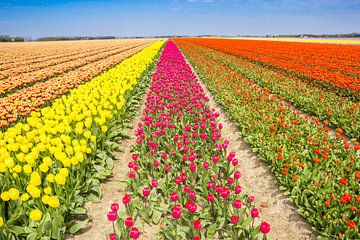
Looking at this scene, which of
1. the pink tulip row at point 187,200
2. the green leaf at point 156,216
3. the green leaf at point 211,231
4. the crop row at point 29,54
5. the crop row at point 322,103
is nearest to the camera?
the pink tulip row at point 187,200

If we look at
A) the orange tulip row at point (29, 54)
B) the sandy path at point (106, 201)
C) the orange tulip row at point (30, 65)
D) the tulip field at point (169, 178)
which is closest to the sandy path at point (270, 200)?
the tulip field at point (169, 178)

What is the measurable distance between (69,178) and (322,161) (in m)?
5.08

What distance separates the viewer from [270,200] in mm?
4781

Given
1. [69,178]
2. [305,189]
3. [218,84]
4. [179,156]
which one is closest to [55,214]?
[69,178]

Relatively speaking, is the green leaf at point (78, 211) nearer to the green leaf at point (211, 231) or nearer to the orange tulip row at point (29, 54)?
the green leaf at point (211, 231)

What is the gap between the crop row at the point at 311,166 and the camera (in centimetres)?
390

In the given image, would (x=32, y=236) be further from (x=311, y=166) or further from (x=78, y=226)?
(x=311, y=166)

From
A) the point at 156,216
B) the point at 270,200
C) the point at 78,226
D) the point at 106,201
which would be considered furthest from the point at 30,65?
the point at 270,200

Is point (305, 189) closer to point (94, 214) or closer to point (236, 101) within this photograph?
→ point (94, 214)

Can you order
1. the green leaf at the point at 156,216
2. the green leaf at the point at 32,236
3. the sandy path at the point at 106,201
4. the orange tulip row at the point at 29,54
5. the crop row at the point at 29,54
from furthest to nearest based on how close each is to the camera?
the orange tulip row at the point at 29,54, the crop row at the point at 29,54, the green leaf at the point at 156,216, the sandy path at the point at 106,201, the green leaf at the point at 32,236

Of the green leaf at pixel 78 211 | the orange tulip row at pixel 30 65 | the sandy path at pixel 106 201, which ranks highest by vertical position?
the orange tulip row at pixel 30 65

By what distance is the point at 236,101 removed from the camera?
1017cm

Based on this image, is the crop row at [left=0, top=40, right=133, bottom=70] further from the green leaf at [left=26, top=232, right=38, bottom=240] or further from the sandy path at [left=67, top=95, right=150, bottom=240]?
the green leaf at [left=26, top=232, right=38, bottom=240]

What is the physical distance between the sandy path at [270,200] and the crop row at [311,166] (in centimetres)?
16
